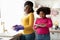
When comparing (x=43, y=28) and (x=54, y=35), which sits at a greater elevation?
(x=43, y=28)

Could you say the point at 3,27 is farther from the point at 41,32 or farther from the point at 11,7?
the point at 41,32

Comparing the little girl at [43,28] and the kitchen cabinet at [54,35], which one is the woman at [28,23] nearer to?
the little girl at [43,28]

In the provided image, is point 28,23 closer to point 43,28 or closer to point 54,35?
point 43,28

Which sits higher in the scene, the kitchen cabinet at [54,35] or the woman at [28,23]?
the woman at [28,23]

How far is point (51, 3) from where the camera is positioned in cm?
370

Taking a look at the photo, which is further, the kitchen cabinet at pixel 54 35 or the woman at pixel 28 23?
the kitchen cabinet at pixel 54 35

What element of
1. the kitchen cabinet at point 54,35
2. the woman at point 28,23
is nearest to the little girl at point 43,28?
the woman at point 28,23

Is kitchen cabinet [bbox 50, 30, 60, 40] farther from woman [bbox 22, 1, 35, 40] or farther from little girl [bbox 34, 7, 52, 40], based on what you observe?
woman [bbox 22, 1, 35, 40]

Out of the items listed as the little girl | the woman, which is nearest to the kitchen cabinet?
the little girl

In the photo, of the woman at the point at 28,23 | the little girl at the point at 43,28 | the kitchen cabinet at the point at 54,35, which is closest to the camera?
the woman at the point at 28,23

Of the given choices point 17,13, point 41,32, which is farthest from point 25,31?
point 17,13

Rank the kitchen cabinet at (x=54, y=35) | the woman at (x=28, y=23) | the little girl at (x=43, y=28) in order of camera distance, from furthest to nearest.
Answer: the kitchen cabinet at (x=54, y=35) → the little girl at (x=43, y=28) → the woman at (x=28, y=23)

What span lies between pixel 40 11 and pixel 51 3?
943mm

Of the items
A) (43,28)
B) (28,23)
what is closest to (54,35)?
(43,28)
